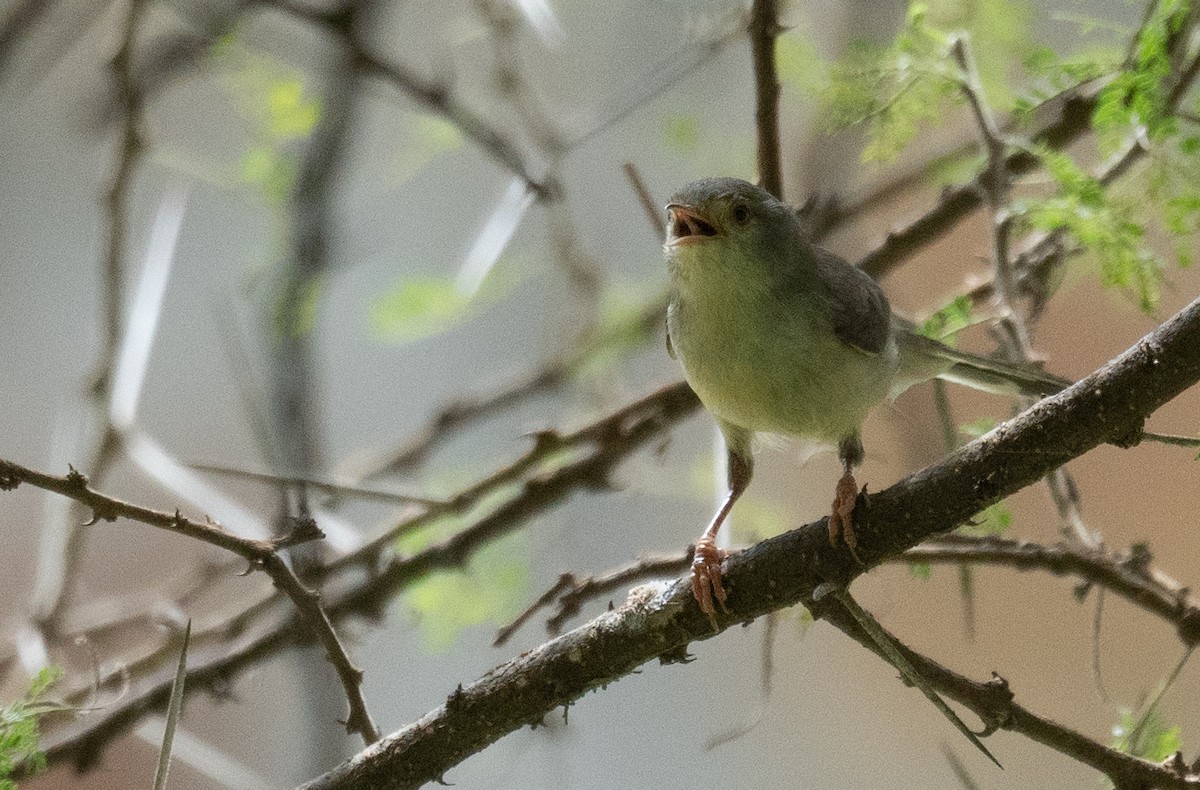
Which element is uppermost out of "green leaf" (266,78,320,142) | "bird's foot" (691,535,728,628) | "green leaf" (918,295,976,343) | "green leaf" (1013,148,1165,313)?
"green leaf" (266,78,320,142)

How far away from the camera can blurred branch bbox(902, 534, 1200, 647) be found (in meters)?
1.95

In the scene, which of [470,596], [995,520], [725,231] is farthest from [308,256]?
[995,520]

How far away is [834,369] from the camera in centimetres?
209

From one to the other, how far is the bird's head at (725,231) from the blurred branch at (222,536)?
44.2 inches

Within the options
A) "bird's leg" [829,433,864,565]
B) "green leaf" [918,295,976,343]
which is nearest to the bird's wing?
"green leaf" [918,295,976,343]

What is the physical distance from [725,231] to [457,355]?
2.22m

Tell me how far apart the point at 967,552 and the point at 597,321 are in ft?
6.73

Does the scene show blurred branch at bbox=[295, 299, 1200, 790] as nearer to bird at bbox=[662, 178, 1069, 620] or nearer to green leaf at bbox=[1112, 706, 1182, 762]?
green leaf at bbox=[1112, 706, 1182, 762]

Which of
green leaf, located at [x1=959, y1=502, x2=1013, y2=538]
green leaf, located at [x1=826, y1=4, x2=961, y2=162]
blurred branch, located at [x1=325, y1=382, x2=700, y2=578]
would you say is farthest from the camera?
blurred branch, located at [x1=325, y1=382, x2=700, y2=578]

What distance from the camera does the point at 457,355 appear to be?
432 cm

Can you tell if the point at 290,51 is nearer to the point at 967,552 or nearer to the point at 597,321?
the point at 597,321

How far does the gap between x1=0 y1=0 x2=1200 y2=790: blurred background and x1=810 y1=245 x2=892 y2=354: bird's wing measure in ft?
1.40

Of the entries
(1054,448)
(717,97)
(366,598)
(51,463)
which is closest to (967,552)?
(1054,448)

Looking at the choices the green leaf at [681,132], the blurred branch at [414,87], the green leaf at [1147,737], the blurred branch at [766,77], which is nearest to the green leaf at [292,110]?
the blurred branch at [414,87]
